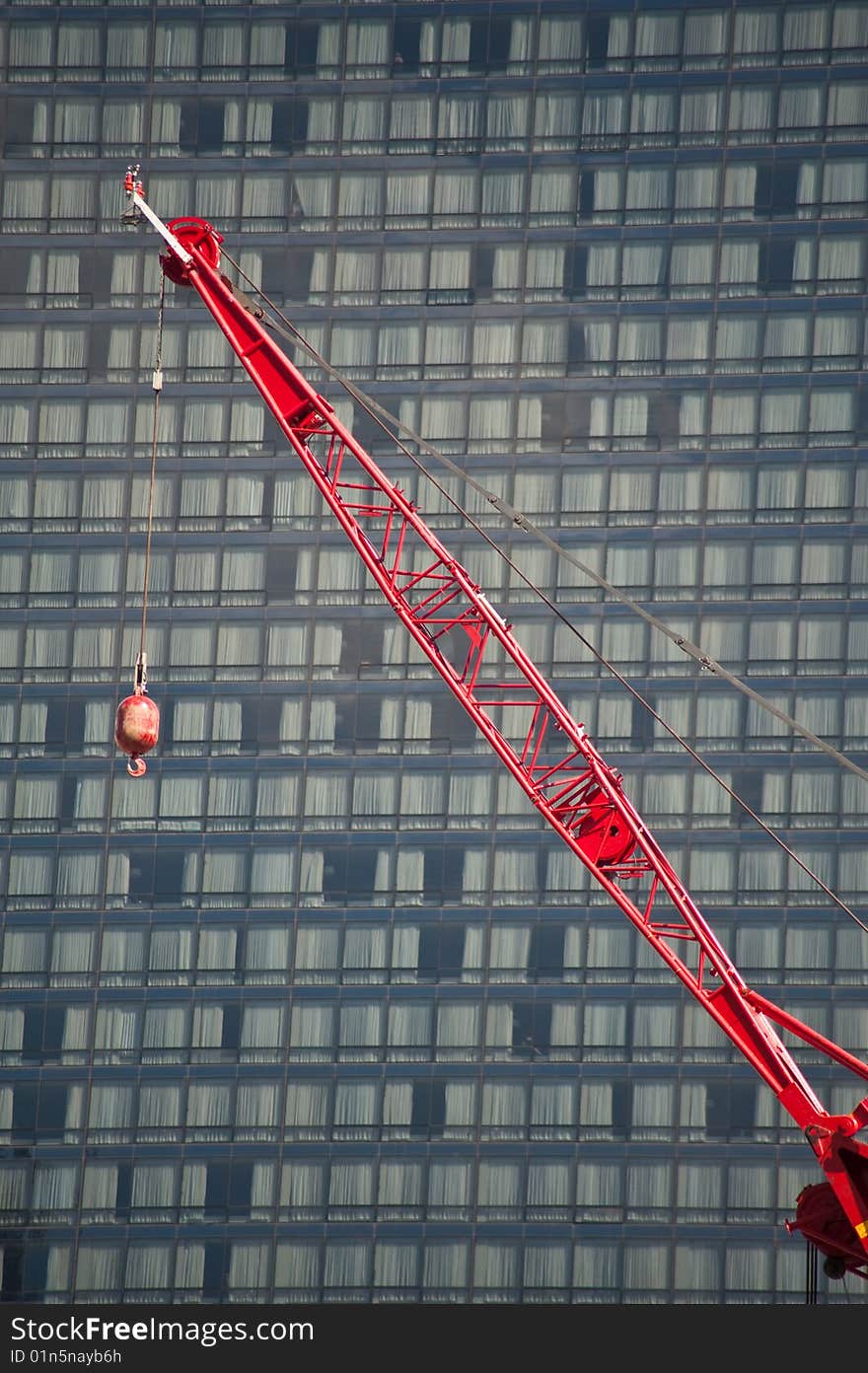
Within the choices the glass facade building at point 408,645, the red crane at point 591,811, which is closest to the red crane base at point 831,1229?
the red crane at point 591,811

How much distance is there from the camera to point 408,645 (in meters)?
135

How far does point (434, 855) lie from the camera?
132375 millimetres

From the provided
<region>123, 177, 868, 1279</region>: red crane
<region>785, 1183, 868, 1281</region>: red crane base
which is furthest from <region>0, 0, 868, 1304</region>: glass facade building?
<region>785, 1183, 868, 1281</region>: red crane base

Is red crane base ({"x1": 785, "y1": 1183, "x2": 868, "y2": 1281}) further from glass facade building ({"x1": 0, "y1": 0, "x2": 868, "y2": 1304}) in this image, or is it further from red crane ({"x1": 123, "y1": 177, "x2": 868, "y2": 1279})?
glass facade building ({"x1": 0, "y1": 0, "x2": 868, "y2": 1304})

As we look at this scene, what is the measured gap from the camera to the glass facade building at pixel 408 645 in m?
129

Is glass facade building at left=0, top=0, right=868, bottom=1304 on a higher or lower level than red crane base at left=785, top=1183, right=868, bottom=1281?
higher

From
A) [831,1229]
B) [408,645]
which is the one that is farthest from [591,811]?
[408,645]

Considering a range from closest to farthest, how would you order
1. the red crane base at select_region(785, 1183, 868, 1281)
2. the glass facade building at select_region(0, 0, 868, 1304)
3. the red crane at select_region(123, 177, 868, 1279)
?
the red crane base at select_region(785, 1183, 868, 1281)
the red crane at select_region(123, 177, 868, 1279)
the glass facade building at select_region(0, 0, 868, 1304)

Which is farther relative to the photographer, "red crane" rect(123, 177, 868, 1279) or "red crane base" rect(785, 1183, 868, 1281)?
"red crane" rect(123, 177, 868, 1279)

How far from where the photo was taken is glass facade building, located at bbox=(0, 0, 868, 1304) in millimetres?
129125

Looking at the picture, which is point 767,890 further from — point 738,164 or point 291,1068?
point 738,164

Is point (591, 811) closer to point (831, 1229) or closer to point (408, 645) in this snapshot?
point (831, 1229)

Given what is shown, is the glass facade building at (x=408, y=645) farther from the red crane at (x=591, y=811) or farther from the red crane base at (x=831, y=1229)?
the red crane base at (x=831, y=1229)

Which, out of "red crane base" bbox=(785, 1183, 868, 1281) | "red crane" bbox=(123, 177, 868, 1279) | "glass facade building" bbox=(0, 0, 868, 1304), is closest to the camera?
"red crane base" bbox=(785, 1183, 868, 1281)
